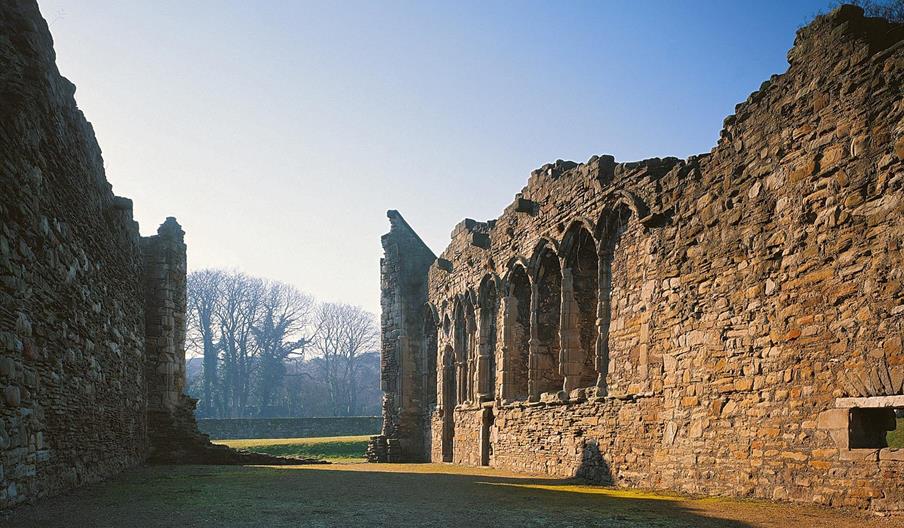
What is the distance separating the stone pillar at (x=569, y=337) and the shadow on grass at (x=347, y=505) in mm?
2976

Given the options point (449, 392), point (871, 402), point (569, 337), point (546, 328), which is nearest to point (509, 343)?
point (546, 328)

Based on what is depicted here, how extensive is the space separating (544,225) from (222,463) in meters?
9.00

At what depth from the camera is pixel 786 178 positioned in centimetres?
898

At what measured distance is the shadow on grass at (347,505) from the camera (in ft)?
23.1

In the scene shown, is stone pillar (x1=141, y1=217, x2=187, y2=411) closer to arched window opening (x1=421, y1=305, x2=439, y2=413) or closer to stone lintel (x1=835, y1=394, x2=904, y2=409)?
arched window opening (x1=421, y1=305, x2=439, y2=413)

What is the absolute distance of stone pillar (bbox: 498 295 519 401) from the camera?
58.9 feet

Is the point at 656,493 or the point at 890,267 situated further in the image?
the point at 656,493

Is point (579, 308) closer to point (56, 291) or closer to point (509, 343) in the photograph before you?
point (509, 343)

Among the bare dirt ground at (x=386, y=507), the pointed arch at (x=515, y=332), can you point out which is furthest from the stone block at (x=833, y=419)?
the pointed arch at (x=515, y=332)

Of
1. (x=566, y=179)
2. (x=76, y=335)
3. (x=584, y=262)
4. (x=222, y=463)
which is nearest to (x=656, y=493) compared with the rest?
(x=584, y=262)

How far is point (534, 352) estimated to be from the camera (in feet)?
54.3

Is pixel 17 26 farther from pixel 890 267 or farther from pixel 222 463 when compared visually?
pixel 222 463

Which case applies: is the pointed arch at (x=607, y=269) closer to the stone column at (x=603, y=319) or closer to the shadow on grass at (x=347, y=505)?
the stone column at (x=603, y=319)

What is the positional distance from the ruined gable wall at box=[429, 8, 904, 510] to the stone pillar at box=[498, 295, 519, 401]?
4079 mm
